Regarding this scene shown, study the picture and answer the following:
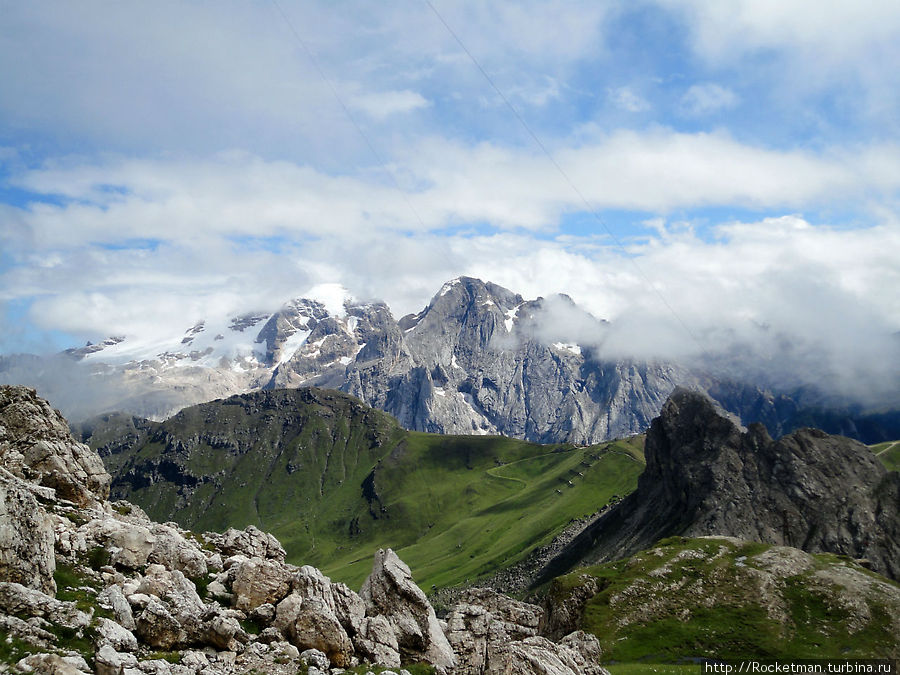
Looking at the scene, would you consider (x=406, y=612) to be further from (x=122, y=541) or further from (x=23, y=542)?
(x=23, y=542)

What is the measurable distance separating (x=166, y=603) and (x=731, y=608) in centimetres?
10336

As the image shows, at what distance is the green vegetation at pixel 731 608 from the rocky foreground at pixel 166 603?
4550 cm

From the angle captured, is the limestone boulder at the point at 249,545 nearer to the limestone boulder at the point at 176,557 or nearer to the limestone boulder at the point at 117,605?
the limestone boulder at the point at 176,557

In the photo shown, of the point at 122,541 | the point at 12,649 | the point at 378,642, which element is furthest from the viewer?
the point at 378,642

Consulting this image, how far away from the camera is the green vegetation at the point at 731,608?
322ft

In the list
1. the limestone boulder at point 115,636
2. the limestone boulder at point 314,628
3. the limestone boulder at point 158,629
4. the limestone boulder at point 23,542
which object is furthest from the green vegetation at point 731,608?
the limestone boulder at point 23,542

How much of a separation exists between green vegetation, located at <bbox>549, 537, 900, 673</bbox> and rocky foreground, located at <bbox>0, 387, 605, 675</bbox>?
149 ft

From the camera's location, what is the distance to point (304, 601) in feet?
135

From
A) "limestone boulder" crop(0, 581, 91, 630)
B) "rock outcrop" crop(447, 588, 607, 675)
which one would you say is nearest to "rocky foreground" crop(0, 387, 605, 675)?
Result: "limestone boulder" crop(0, 581, 91, 630)

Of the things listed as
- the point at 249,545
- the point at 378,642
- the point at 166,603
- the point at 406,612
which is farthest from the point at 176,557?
the point at 406,612

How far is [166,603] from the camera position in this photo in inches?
1455

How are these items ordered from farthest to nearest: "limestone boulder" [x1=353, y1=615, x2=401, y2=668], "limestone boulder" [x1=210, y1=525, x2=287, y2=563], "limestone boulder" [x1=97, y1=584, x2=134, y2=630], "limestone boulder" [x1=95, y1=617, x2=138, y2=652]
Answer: "limestone boulder" [x1=210, y1=525, x2=287, y2=563], "limestone boulder" [x1=353, y1=615, x2=401, y2=668], "limestone boulder" [x1=97, y1=584, x2=134, y2=630], "limestone boulder" [x1=95, y1=617, x2=138, y2=652]

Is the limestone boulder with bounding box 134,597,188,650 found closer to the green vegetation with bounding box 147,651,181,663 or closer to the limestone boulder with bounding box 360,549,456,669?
the green vegetation with bounding box 147,651,181,663

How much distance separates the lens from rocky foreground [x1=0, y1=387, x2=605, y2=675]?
3036 cm
